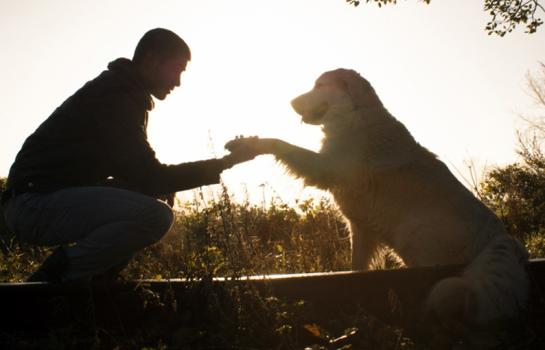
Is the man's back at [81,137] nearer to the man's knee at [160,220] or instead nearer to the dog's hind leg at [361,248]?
the man's knee at [160,220]

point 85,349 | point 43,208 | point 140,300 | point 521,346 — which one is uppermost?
point 43,208

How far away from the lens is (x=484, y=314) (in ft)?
10.0

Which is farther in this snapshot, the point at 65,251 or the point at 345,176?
the point at 345,176

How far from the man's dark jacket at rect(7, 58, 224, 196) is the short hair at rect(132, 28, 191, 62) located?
0.59 feet

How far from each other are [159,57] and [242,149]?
0.97 m

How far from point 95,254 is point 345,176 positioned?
2.13 m

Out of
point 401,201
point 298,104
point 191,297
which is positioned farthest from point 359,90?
point 191,297

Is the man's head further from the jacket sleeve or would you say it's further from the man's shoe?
the man's shoe

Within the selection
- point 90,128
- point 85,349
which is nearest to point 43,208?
point 90,128

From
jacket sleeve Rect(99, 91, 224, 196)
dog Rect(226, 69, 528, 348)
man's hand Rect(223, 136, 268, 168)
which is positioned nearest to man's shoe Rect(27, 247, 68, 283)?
jacket sleeve Rect(99, 91, 224, 196)

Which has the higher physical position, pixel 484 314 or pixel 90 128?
pixel 90 128

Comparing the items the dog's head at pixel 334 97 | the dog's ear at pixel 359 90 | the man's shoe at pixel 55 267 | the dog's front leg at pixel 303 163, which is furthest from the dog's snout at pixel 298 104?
the man's shoe at pixel 55 267

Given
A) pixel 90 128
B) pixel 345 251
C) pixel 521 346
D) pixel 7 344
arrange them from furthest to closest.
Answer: pixel 345 251, pixel 90 128, pixel 7 344, pixel 521 346

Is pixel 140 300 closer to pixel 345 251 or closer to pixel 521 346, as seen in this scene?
pixel 521 346
